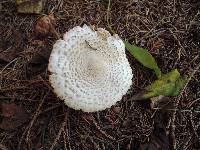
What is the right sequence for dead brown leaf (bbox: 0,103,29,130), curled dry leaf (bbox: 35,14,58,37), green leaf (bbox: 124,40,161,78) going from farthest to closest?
curled dry leaf (bbox: 35,14,58,37), green leaf (bbox: 124,40,161,78), dead brown leaf (bbox: 0,103,29,130)

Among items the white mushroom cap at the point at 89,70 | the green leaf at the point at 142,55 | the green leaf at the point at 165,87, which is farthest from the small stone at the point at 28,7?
the green leaf at the point at 165,87

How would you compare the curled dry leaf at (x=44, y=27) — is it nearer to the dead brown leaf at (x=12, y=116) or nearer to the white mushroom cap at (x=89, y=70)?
the white mushroom cap at (x=89, y=70)

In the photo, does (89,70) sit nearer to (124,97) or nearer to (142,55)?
(124,97)

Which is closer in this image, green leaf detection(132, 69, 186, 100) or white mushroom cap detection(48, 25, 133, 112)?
white mushroom cap detection(48, 25, 133, 112)

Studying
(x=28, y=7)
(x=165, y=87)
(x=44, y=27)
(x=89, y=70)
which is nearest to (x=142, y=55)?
(x=165, y=87)

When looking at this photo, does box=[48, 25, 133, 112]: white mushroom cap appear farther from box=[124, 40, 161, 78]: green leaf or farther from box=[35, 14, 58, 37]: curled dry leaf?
box=[35, 14, 58, 37]: curled dry leaf

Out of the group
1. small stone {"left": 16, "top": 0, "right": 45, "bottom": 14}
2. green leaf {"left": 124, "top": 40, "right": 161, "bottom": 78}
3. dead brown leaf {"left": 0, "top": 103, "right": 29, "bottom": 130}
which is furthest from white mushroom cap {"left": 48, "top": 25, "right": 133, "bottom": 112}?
small stone {"left": 16, "top": 0, "right": 45, "bottom": 14}

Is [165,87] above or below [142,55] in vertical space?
below
